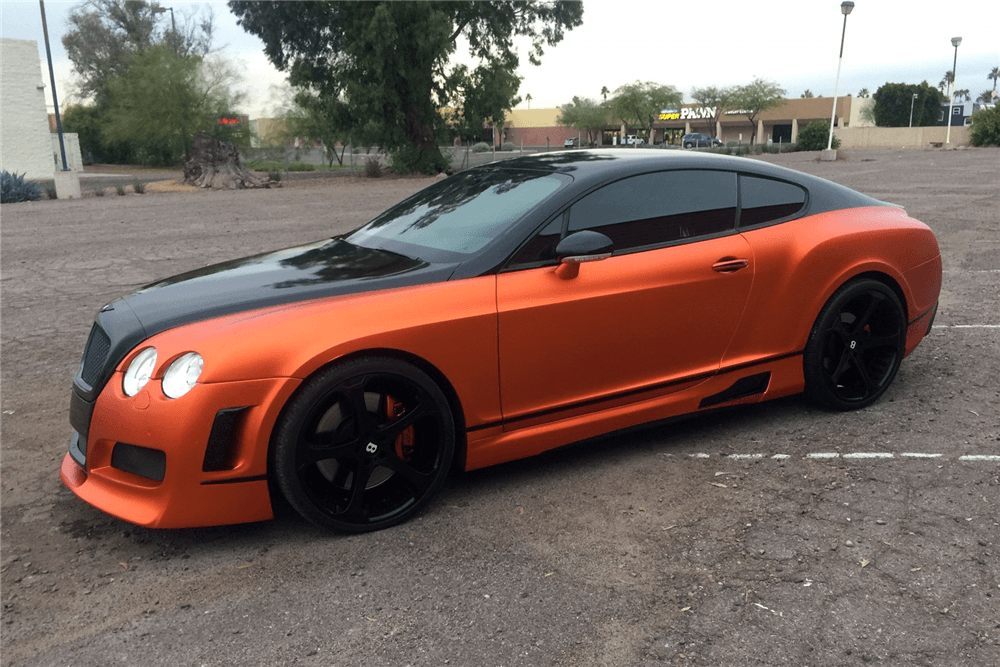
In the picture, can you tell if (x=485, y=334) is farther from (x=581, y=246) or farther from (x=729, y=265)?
(x=729, y=265)

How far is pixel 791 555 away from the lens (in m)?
3.23

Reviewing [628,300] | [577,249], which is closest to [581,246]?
[577,249]

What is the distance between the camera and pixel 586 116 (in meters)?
92.4

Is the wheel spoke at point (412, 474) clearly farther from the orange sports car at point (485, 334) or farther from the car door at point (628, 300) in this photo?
the car door at point (628, 300)

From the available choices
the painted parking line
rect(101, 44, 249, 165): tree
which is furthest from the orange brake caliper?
rect(101, 44, 249, 165): tree

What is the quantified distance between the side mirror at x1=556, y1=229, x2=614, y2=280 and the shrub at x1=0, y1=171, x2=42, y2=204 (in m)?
24.8

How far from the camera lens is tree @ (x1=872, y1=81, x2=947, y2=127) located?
10525cm

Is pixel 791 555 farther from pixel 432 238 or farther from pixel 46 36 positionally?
pixel 46 36

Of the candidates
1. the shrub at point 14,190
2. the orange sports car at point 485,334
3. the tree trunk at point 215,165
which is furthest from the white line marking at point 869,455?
the tree trunk at point 215,165

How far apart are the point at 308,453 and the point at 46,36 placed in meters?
33.2

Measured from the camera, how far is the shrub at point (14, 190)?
78.5 ft

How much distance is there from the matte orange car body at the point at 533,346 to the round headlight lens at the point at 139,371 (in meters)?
0.03

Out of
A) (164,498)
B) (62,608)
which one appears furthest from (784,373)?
(62,608)

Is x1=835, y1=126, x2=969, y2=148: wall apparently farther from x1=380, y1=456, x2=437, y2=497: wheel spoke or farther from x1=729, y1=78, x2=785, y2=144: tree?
x1=380, y1=456, x2=437, y2=497: wheel spoke
